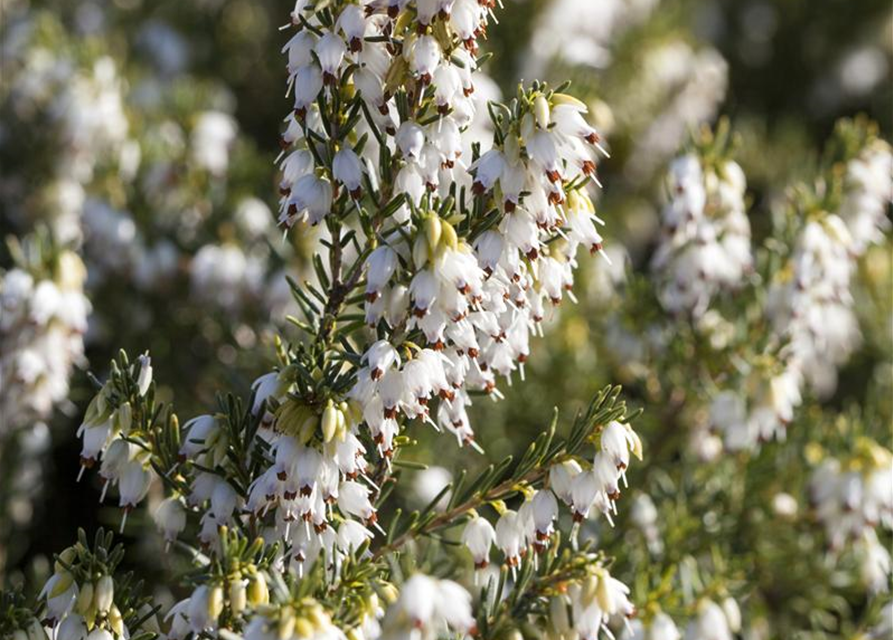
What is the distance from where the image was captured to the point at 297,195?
213 cm

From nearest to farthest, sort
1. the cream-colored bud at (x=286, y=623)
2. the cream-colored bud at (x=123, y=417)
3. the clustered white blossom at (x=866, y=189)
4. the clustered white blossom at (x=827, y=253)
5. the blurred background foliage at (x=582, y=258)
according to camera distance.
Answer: the cream-colored bud at (x=286, y=623) → the cream-colored bud at (x=123, y=417) → the clustered white blossom at (x=827, y=253) → the clustered white blossom at (x=866, y=189) → the blurred background foliage at (x=582, y=258)

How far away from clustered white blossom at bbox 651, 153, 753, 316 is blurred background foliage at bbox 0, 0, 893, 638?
152 millimetres

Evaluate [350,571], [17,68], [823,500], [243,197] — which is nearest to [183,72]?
[17,68]

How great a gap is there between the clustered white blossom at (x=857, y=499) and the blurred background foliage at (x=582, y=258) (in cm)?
11

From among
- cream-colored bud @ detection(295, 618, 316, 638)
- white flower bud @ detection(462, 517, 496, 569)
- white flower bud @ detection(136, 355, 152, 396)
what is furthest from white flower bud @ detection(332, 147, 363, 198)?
cream-colored bud @ detection(295, 618, 316, 638)

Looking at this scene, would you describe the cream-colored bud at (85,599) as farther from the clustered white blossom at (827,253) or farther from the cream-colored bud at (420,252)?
the clustered white blossom at (827,253)

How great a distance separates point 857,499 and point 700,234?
832 millimetres

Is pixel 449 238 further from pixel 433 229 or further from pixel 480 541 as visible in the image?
pixel 480 541

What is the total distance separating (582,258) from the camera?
4.49 metres

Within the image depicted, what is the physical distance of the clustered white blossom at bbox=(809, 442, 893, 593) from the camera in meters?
3.16

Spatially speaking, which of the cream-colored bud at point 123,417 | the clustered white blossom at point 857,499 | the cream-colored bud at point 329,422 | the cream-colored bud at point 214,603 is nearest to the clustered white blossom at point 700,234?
the clustered white blossom at point 857,499

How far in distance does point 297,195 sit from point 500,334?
447 millimetres

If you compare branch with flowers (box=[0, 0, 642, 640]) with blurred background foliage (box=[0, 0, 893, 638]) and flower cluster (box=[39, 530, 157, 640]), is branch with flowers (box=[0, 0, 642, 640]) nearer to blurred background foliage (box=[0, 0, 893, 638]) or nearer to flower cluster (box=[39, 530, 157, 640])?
flower cluster (box=[39, 530, 157, 640])

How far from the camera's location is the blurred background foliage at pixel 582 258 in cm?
355
